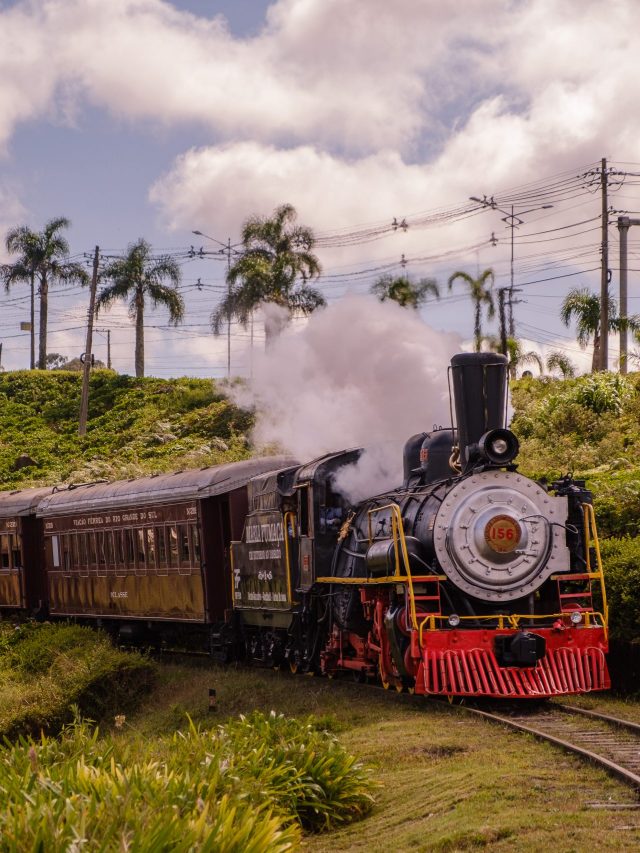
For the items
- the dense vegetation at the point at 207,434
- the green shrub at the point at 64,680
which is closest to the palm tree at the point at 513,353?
the dense vegetation at the point at 207,434

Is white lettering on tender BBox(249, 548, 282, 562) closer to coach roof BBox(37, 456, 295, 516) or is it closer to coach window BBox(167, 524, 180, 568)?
coach roof BBox(37, 456, 295, 516)

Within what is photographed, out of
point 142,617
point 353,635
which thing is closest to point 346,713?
point 353,635

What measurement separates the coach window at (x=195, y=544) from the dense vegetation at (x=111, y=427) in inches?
985

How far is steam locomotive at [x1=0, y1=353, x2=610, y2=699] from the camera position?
42.2 feet

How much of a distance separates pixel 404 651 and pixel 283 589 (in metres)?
3.81

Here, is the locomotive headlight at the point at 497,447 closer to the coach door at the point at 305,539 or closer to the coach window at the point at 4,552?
the coach door at the point at 305,539

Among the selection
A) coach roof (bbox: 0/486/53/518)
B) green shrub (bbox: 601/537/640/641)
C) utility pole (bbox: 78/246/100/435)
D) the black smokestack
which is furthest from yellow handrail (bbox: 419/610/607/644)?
utility pole (bbox: 78/246/100/435)

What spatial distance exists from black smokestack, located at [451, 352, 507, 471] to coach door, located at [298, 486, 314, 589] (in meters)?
2.97

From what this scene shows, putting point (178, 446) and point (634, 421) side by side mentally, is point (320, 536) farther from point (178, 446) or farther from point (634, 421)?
point (178, 446)

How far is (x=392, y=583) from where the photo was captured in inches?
527

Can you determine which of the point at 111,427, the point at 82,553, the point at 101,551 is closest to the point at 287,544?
the point at 101,551

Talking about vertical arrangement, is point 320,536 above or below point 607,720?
above

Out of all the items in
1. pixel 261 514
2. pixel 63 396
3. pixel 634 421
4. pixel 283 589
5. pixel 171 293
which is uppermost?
pixel 171 293

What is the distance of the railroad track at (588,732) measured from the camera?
381 inches
